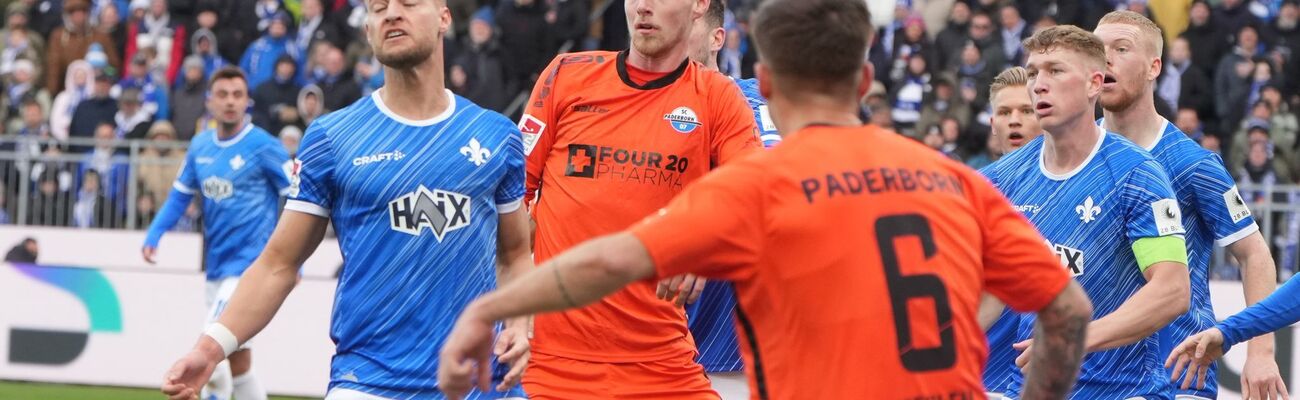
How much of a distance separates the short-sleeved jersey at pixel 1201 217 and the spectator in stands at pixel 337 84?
15.2m

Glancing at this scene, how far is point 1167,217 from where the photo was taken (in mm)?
6105

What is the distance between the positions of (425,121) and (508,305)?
247 cm

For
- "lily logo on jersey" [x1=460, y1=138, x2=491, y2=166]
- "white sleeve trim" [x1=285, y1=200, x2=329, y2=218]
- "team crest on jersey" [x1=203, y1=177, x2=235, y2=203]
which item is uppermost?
"lily logo on jersey" [x1=460, y1=138, x2=491, y2=166]

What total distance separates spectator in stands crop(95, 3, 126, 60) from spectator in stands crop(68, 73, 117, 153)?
6.46ft

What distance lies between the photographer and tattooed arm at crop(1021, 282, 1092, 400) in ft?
13.5

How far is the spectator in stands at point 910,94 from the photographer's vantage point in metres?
18.9

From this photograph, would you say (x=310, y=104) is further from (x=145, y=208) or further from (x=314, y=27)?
(x=145, y=208)

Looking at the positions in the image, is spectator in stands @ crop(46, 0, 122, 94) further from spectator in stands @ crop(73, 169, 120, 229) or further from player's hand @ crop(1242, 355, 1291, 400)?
player's hand @ crop(1242, 355, 1291, 400)

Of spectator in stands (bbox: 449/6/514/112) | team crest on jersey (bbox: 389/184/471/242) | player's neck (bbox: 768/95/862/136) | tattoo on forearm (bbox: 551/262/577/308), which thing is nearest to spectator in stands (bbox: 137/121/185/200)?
spectator in stands (bbox: 449/6/514/112)

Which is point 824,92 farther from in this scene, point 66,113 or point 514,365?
point 66,113

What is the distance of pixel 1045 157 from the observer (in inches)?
263

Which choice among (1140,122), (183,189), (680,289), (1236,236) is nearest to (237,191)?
(183,189)

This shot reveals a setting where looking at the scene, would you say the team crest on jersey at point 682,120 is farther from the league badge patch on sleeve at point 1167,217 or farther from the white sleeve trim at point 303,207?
the league badge patch on sleeve at point 1167,217

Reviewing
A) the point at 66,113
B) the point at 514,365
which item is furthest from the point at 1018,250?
the point at 66,113
